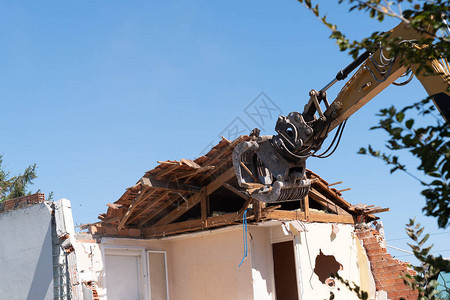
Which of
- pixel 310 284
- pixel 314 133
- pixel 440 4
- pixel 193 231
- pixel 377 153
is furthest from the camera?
pixel 193 231

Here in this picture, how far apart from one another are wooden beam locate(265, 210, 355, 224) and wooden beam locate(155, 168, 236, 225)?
135cm

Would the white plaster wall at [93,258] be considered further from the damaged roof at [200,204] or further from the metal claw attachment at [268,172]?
the metal claw attachment at [268,172]

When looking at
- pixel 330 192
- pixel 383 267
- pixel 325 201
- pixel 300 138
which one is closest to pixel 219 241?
pixel 325 201

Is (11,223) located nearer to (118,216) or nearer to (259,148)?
(118,216)

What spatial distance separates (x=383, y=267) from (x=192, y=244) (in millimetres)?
5321

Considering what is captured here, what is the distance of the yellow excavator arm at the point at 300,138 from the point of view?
284 inches

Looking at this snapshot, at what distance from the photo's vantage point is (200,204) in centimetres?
1359

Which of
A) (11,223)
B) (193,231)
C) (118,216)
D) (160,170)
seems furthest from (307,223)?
(11,223)

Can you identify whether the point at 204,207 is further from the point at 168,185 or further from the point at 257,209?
the point at 257,209

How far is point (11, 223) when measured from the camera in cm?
1157

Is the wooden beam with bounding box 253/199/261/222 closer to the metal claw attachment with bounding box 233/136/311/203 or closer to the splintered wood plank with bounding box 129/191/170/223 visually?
the splintered wood plank with bounding box 129/191/170/223

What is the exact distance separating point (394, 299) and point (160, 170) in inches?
274

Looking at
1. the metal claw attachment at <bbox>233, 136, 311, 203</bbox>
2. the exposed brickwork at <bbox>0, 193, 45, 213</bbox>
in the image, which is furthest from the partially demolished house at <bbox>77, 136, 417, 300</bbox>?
the metal claw attachment at <bbox>233, 136, 311, 203</bbox>

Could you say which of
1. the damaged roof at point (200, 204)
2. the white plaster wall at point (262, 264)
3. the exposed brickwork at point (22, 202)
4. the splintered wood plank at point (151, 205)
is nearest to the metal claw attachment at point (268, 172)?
the damaged roof at point (200, 204)
